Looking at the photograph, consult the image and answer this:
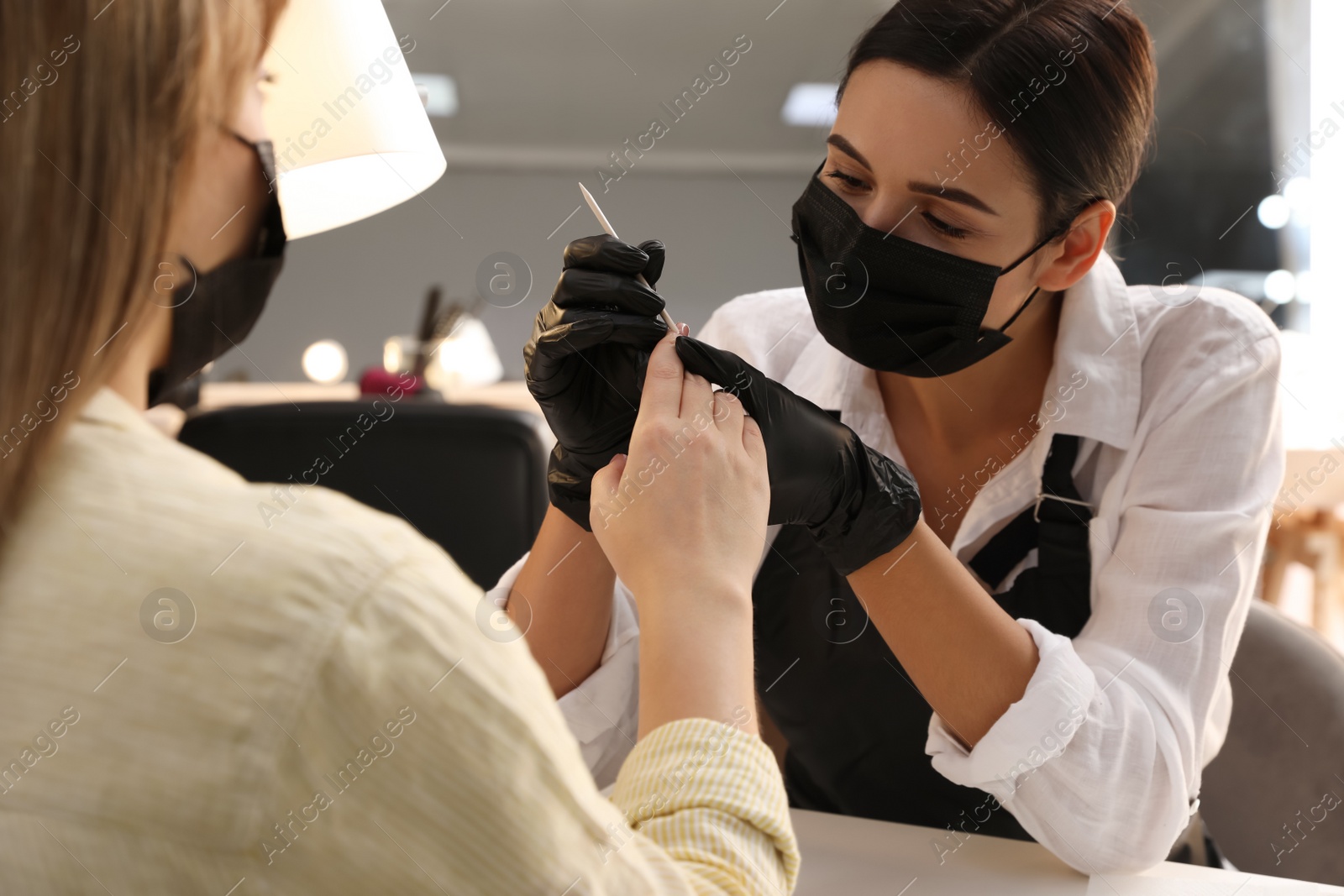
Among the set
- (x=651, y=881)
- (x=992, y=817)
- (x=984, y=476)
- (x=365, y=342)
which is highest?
(x=651, y=881)

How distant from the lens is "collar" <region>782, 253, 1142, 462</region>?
114 centimetres

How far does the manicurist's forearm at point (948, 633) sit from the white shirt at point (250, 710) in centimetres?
57

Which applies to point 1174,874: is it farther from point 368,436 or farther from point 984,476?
point 368,436

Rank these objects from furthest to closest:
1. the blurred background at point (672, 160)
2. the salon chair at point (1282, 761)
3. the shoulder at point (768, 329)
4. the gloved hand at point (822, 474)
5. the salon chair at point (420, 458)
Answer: the blurred background at point (672, 160) < the salon chair at point (420, 458) < the shoulder at point (768, 329) < the salon chair at point (1282, 761) < the gloved hand at point (822, 474)

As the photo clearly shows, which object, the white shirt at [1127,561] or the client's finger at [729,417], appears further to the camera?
the white shirt at [1127,561]

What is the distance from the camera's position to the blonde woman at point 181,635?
16.5 inches

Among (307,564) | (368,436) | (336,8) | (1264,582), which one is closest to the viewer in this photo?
(307,564)

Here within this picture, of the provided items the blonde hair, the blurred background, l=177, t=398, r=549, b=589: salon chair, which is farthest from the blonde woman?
the blurred background

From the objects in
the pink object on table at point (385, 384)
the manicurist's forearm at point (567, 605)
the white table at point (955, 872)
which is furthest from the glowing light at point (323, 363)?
the white table at point (955, 872)

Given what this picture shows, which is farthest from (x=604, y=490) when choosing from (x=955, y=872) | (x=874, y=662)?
(x=874, y=662)

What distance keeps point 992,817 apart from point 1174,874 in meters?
0.31

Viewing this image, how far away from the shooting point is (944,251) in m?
1.13

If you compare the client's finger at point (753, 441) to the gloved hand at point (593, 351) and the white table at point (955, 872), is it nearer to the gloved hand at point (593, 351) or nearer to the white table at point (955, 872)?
the gloved hand at point (593, 351)

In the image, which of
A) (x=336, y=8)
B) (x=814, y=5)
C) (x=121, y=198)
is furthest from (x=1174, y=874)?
(x=814, y=5)
